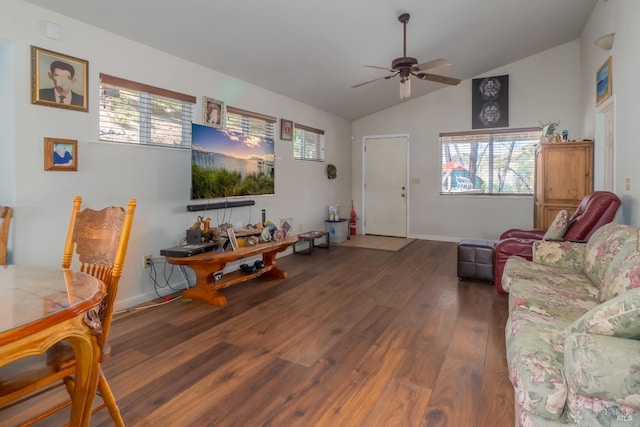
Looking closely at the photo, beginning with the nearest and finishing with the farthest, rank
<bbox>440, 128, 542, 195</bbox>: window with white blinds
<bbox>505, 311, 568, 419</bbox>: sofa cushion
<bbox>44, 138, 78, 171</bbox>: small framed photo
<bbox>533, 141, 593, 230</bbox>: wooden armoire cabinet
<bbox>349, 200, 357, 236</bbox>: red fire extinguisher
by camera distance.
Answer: <bbox>505, 311, 568, 419</bbox>: sofa cushion < <bbox>44, 138, 78, 171</bbox>: small framed photo < <bbox>533, 141, 593, 230</bbox>: wooden armoire cabinet < <bbox>440, 128, 542, 195</bbox>: window with white blinds < <bbox>349, 200, 357, 236</bbox>: red fire extinguisher

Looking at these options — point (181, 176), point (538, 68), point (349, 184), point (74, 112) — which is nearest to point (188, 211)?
point (181, 176)

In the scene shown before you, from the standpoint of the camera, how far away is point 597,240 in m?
2.47

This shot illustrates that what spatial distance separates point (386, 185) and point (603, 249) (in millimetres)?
4855

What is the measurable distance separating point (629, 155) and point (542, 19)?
2.36 m

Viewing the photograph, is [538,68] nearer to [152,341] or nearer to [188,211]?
[188,211]

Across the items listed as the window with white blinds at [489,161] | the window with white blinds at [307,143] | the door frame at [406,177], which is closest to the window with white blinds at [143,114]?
the window with white blinds at [307,143]

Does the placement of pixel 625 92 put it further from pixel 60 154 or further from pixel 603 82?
pixel 60 154

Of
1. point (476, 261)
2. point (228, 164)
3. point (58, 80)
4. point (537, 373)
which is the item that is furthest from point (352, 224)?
point (537, 373)

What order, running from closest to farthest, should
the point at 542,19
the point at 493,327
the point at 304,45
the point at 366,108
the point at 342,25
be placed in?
the point at 493,327 → the point at 342,25 → the point at 304,45 → the point at 542,19 → the point at 366,108

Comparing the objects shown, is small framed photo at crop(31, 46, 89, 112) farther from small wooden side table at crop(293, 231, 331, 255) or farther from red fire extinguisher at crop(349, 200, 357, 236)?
red fire extinguisher at crop(349, 200, 357, 236)

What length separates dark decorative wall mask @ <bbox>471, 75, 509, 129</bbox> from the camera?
5.94 metres

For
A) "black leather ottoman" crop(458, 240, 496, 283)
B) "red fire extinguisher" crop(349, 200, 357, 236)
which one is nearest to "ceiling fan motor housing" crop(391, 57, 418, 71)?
"black leather ottoman" crop(458, 240, 496, 283)

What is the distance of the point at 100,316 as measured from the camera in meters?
1.45

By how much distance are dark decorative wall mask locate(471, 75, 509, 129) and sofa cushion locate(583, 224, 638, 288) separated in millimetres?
4018
